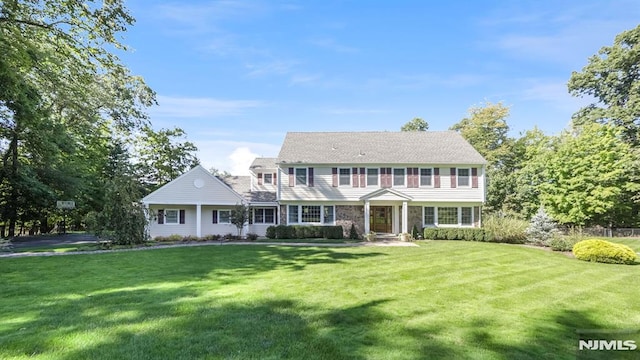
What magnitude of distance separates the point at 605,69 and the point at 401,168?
21.4 meters

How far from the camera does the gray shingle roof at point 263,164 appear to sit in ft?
86.0

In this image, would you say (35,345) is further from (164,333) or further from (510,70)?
(510,70)

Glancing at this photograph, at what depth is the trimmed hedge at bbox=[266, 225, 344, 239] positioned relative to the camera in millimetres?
20567

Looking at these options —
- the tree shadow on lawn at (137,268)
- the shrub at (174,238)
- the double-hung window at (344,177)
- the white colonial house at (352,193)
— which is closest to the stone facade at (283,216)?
the white colonial house at (352,193)

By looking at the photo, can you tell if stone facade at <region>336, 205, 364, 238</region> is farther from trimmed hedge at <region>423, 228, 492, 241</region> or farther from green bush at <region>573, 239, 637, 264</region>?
green bush at <region>573, 239, 637, 264</region>

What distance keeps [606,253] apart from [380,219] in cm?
1277

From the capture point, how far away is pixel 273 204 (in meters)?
23.5

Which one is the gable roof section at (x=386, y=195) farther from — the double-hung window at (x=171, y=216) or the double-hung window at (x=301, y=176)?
the double-hung window at (x=171, y=216)

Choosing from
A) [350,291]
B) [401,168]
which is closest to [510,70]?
[401,168]

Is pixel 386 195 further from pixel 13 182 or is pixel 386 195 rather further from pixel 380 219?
pixel 13 182

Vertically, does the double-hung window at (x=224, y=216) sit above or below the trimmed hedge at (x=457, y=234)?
above

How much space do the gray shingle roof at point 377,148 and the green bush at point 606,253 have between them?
32.6 ft

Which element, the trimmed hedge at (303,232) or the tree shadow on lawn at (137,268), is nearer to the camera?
the tree shadow on lawn at (137,268)

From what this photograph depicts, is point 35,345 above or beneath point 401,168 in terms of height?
beneath
